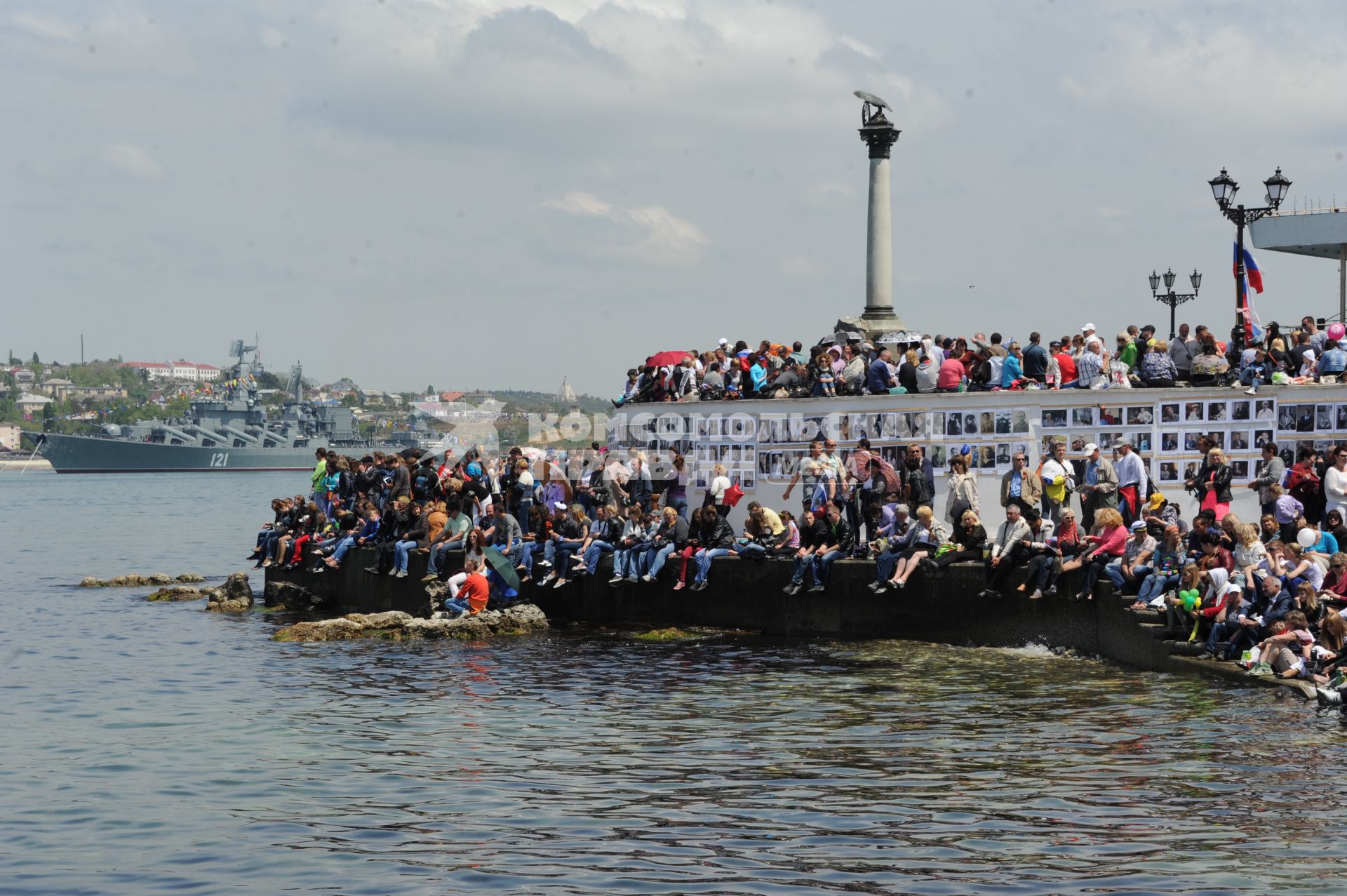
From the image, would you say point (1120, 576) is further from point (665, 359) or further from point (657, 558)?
point (665, 359)

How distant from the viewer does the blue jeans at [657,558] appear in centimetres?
2586

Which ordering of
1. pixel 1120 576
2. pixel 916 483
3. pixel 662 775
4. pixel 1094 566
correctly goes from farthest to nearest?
pixel 916 483 < pixel 1094 566 < pixel 1120 576 < pixel 662 775

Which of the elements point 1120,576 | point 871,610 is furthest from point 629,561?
point 1120,576

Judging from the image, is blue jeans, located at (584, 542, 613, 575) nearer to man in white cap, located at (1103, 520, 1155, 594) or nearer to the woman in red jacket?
the woman in red jacket

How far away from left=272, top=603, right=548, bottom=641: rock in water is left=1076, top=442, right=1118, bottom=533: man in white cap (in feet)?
29.6

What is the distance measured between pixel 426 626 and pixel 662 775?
37.2 ft

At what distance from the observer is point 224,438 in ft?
560

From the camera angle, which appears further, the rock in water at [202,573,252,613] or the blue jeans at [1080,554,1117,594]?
the rock in water at [202,573,252,613]

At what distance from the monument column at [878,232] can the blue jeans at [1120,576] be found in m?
14.2

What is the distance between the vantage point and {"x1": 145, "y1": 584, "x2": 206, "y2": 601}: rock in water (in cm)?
3647

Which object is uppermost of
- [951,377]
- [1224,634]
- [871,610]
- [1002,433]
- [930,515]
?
[951,377]

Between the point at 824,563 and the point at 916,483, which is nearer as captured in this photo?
the point at 916,483

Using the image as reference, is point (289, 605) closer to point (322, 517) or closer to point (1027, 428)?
point (322, 517)

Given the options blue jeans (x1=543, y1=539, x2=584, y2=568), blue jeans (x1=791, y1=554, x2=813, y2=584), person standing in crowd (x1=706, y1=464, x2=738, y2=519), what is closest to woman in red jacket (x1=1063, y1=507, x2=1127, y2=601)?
blue jeans (x1=791, y1=554, x2=813, y2=584)
